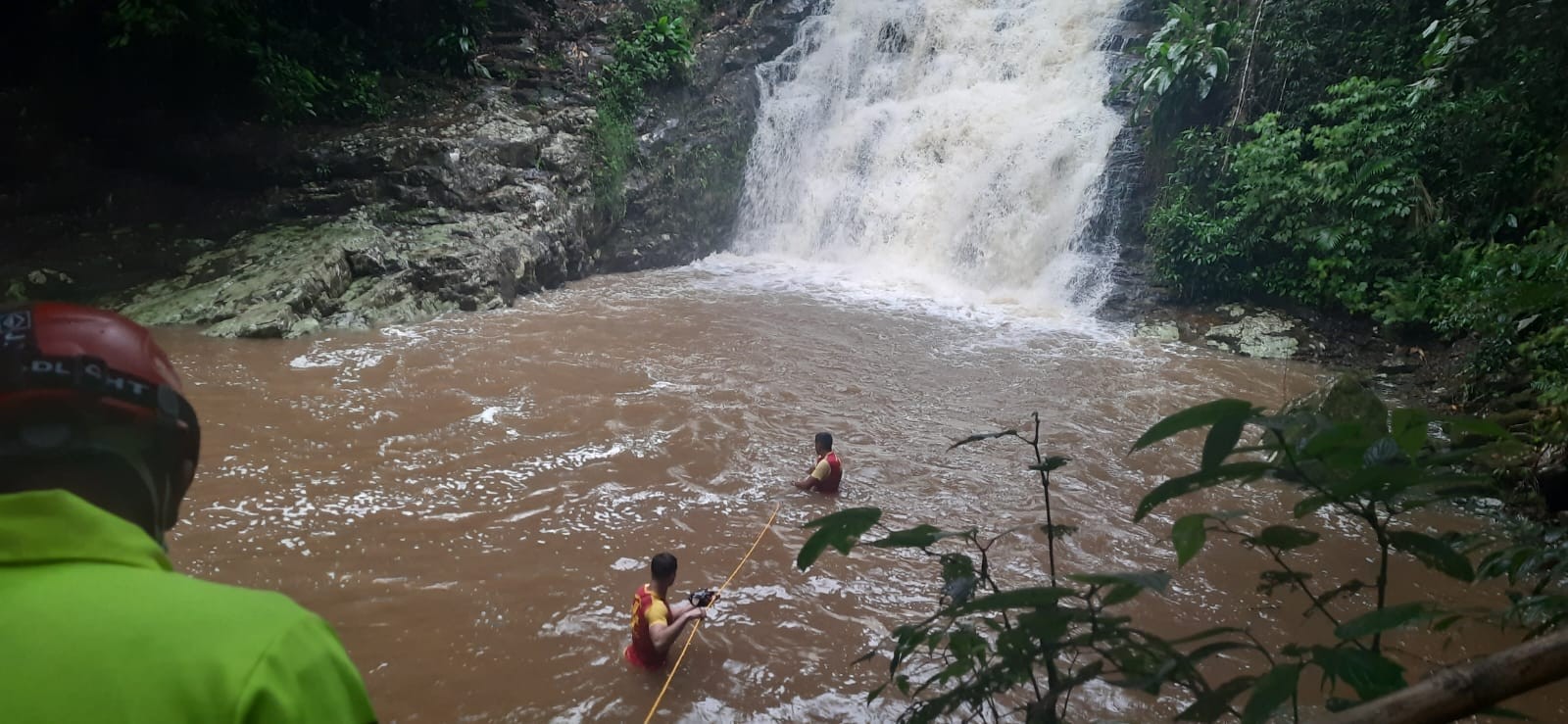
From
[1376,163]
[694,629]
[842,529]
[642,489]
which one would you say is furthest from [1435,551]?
[1376,163]

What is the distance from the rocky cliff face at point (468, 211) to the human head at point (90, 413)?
352 inches

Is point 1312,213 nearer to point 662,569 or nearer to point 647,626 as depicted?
point 662,569

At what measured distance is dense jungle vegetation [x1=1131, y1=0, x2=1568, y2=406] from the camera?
785 cm

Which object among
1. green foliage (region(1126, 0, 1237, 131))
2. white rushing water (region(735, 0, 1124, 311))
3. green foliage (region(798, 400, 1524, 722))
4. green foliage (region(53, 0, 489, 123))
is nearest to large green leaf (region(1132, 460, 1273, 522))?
green foliage (region(798, 400, 1524, 722))

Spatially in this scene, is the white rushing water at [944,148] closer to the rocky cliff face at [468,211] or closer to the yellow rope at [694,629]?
the rocky cliff face at [468,211]

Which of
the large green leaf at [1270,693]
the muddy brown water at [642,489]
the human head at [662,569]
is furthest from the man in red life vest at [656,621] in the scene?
the large green leaf at [1270,693]

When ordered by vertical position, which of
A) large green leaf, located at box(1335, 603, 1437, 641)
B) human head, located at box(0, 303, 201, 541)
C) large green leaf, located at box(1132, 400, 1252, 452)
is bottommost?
large green leaf, located at box(1335, 603, 1437, 641)

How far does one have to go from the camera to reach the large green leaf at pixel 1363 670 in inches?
41.8

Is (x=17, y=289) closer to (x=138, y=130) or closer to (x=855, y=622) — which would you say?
(x=138, y=130)

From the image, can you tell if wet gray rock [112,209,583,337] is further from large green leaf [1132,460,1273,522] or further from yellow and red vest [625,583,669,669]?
large green leaf [1132,460,1273,522]

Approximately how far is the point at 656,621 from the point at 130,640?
331 centimetres

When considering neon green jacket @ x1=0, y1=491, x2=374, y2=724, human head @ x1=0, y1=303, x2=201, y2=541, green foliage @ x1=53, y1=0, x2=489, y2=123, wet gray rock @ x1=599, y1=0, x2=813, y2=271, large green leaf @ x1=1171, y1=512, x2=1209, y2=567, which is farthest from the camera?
wet gray rock @ x1=599, y1=0, x2=813, y2=271

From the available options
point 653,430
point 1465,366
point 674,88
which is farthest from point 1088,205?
point 653,430

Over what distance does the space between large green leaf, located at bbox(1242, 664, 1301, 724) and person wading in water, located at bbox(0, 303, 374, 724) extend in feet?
3.42
